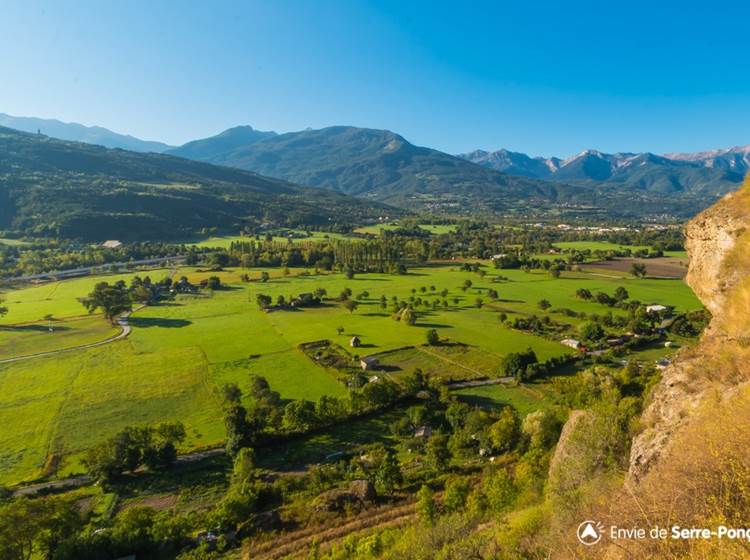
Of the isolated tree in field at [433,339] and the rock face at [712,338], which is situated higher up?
the rock face at [712,338]

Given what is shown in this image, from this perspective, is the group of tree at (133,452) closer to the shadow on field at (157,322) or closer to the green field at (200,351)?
the green field at (200,351)

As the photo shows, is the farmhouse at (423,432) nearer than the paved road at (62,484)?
No

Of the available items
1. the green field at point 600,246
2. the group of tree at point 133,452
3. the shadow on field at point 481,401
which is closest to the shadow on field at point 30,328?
the group of tree at point 133,452

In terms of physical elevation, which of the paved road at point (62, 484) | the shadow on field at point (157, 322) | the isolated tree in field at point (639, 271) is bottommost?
the shadow on field at point (157, 322)

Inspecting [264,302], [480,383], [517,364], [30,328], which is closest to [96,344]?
[30,328]

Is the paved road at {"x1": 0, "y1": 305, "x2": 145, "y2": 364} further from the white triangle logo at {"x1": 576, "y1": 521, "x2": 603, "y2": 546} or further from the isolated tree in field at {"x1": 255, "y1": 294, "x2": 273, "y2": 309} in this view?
the white triangle logo at {"x1": 576, "y1": 521, "x2": 603, "y2": 546}

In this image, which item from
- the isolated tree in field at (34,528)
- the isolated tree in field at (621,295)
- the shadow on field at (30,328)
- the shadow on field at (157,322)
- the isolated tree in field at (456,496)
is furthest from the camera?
the isolated tree in field at (621,295)
